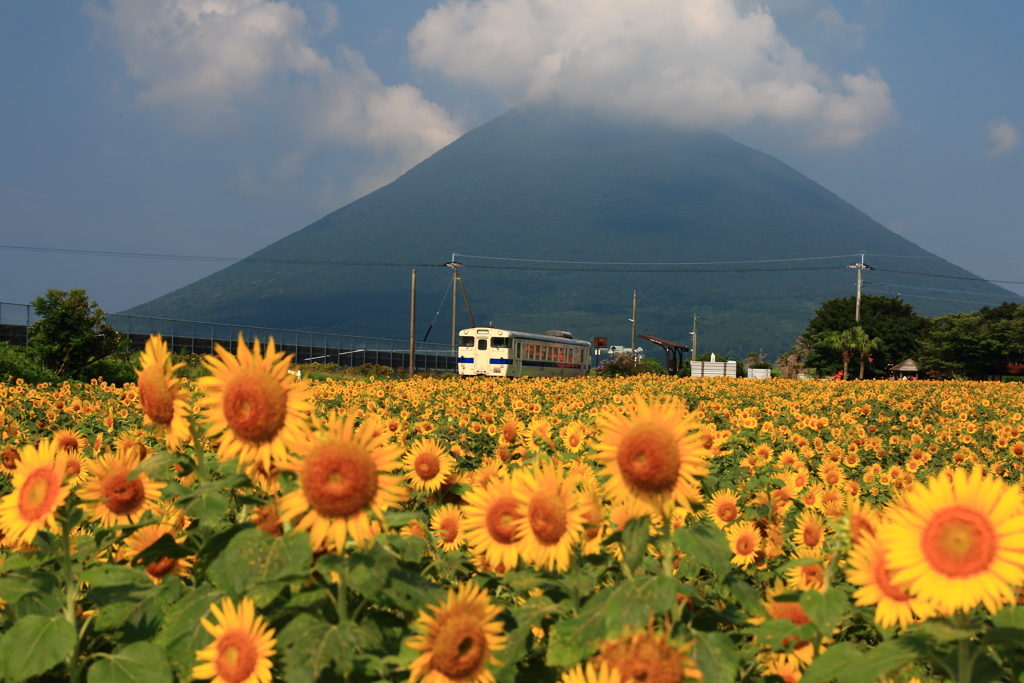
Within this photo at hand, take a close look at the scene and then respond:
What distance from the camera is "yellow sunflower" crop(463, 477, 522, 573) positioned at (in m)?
1.96

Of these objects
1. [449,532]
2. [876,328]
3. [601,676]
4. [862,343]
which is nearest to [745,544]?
[449,532]

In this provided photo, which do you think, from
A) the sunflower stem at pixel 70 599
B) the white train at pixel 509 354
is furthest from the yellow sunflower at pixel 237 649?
the white train at pixel 509 354

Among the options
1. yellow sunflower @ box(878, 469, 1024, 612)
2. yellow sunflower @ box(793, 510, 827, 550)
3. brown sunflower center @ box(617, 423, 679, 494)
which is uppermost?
brown sunflower center @ box(617, 423, 679, 494)

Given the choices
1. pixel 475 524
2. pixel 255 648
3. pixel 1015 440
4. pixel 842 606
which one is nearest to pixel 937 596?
pixel 842 606

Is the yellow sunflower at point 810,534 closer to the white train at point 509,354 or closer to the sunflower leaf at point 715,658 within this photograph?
the sunflower leaf at point 715,658

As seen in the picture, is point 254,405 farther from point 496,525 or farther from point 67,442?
point 67,442

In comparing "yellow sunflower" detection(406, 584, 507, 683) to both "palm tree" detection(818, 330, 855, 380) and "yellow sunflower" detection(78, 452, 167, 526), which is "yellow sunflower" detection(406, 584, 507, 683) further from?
"palm tree" detection(818, 330, 855, 380)

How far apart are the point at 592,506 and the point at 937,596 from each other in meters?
0.79

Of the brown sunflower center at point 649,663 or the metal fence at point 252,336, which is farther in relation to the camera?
the metal fence at point 252,336

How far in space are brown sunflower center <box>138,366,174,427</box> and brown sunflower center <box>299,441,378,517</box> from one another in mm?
520

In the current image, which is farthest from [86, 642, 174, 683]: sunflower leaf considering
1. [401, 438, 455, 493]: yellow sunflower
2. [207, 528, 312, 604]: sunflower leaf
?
[401, 438, 455, 493]: yellow sunflower

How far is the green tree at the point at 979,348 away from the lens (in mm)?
59312

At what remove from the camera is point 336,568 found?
4.96 feet

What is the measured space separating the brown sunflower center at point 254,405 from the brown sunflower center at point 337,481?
6.3 inches
